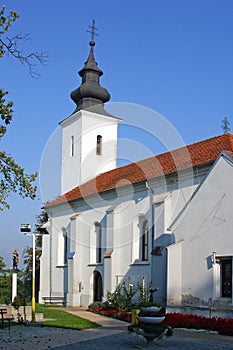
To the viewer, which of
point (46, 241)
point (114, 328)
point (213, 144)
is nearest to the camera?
point (114, 328)

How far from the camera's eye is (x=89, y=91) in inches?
1463

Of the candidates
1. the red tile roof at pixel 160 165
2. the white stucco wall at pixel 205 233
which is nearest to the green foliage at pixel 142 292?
the white stucco wall at pixel 205 233

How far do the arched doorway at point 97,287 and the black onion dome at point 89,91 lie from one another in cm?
1379

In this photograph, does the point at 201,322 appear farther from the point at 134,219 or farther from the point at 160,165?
the point at 160,165

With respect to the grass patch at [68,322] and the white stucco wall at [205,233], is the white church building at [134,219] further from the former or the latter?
the grass patch at [68,322]

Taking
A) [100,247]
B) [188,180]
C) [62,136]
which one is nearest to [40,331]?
[188,180]

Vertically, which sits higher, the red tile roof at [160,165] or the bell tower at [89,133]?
the bell tower at [89,133]

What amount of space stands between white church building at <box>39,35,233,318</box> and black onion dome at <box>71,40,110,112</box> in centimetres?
8

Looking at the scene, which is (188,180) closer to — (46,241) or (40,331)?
(40,331)

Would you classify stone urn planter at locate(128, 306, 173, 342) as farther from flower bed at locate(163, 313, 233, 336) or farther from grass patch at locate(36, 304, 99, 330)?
grass patch at locate(36, 304, 99, 330)

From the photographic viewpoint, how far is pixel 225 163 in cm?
1883

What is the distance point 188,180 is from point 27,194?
14247 millimetres

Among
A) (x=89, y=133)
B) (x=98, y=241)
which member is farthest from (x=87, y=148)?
(x=98, y=241)

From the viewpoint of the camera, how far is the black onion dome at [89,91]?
3728 cm
